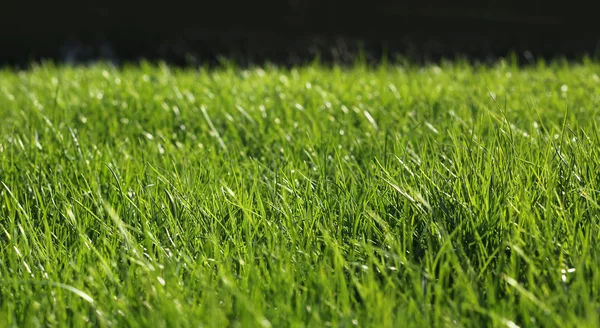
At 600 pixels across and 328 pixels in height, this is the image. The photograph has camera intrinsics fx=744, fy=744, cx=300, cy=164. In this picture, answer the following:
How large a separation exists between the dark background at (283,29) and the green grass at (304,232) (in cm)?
465

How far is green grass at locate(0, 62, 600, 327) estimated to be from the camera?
1.35 meters

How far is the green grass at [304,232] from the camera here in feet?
4.43

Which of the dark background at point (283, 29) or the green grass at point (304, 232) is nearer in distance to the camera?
the green grass at point (304, 232)

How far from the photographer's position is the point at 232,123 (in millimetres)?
2953

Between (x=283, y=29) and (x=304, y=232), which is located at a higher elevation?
(x=304, y=232)

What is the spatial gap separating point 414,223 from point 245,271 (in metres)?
0.45

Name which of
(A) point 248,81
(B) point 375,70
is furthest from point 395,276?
(B) point 375,70

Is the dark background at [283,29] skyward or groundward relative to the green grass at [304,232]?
groundward

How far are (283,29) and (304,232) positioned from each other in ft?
20.5

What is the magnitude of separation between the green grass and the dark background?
183 inches

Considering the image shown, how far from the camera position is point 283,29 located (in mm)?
7715

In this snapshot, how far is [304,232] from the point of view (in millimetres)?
1657

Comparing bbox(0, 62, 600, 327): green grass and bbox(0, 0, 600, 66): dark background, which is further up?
bbox(0, 62, 600, 327): green grass

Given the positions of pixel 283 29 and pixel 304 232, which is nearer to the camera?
pixel 304 232
